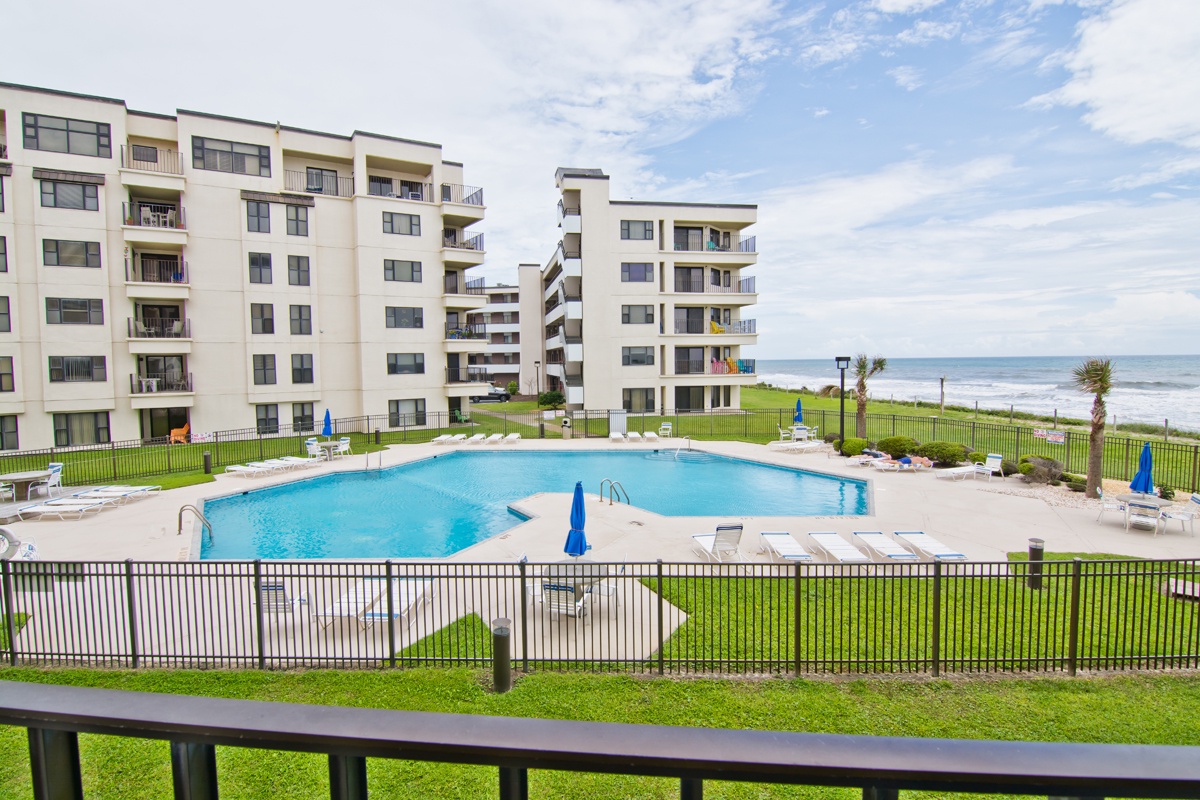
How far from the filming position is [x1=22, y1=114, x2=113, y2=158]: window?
30.7 meters

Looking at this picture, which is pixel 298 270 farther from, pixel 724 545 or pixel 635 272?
pixel 724 545

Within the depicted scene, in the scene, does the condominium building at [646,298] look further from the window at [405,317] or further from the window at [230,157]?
the window at [230,157]

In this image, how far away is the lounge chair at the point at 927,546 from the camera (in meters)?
13.8

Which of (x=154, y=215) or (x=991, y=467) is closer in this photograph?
(x=991, y=467)

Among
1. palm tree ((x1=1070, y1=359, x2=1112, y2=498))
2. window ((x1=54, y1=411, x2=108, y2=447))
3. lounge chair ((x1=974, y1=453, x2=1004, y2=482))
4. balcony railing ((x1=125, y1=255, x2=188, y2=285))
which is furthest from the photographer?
balcony railing ((x1=125, y1=255, x2=188, y2=285))

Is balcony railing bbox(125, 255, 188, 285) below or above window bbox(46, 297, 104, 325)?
above

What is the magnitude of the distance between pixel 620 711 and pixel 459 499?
52.8 feet

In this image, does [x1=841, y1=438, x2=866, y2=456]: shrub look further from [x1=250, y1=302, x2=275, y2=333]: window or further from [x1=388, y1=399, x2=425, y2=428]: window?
[x1=250, y1=302, x2=275, y2=333]: window

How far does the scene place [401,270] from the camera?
39.9 metres

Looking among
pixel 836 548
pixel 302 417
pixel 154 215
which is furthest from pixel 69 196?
pixel 836 548

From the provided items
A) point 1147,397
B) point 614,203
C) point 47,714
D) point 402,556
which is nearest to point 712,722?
point 47,714

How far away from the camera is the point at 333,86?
29828 mm

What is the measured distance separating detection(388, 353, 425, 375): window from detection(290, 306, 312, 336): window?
4.98 metres

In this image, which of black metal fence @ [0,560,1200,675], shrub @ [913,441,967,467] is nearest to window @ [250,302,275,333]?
black metal fence @ [0,560,1200,675]
